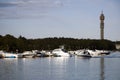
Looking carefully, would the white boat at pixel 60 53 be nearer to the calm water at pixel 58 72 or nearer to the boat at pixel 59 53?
the boat at pixel 59 53

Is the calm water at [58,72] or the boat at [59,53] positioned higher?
the boat at [59,53]

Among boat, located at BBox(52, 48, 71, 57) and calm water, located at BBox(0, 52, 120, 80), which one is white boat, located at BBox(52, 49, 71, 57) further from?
calm water, located at BBox(0, 52, 120, 80)

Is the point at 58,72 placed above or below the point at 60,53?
below

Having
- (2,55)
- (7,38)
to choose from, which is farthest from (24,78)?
(7,38)

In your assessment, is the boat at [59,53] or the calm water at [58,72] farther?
the boat at [59,53]

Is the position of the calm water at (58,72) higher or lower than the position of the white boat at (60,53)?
lower

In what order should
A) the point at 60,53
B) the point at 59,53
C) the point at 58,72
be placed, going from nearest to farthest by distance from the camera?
the point at 58,72 < the point at 60,53 < the point at 59,53

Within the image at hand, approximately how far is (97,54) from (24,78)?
12455 centimetres

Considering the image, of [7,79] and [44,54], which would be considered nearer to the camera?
[7,79]

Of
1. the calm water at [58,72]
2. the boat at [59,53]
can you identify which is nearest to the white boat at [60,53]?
the boat at [59,53]

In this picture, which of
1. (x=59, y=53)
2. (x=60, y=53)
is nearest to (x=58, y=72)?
(x=60, y=53)

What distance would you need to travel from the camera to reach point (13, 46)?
16550cm

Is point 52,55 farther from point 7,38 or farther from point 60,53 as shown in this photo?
point 7,38

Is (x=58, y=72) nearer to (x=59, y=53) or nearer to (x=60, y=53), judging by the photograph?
(x=60, y=53)
